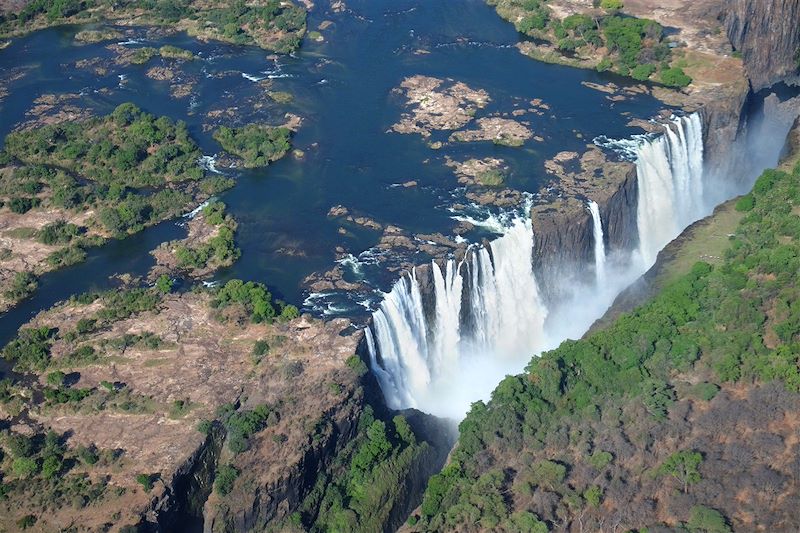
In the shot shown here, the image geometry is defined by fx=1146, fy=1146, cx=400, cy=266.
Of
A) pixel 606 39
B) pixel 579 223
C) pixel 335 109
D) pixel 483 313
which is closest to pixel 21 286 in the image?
pixel 483 313

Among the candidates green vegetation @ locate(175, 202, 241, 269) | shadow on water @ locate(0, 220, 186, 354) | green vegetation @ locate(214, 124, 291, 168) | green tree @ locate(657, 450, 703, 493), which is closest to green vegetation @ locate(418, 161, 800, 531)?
green tree @ locate(657, 450, 703, 493)

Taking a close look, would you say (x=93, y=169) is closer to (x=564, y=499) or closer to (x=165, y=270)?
(x=165, y=270)

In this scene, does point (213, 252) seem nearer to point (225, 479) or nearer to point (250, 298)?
point (250, 298)

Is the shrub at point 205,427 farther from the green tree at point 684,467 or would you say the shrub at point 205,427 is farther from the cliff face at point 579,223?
the cliff face at point 579,223

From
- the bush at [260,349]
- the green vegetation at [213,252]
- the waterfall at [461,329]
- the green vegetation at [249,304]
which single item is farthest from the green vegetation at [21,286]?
the waterfall at [461,329]

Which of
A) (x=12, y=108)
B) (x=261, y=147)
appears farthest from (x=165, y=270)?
(x=12, y=108)

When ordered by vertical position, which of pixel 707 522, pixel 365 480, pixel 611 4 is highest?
pixel 611 4
